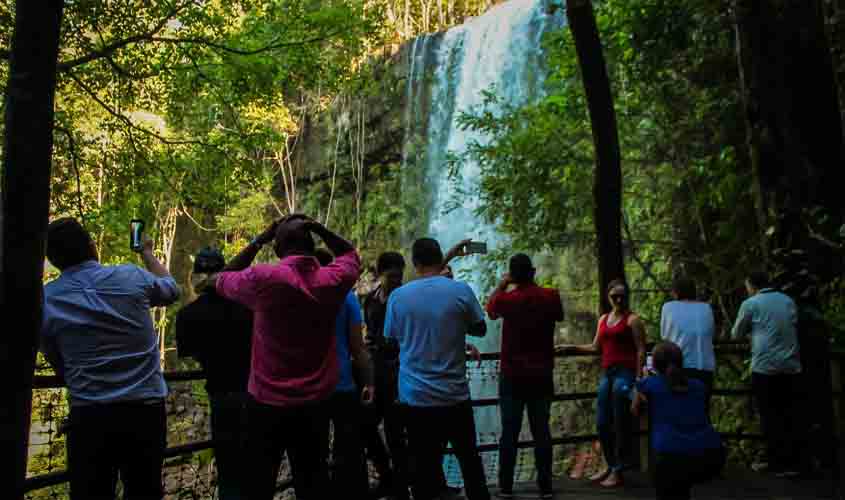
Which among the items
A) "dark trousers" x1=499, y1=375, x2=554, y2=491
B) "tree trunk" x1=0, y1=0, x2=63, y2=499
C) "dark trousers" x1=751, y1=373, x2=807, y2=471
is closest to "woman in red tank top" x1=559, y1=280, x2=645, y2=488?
"dark trousers" x1=499, y1=375, x2=554, y2=491

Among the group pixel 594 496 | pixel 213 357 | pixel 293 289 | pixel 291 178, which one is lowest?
pixel 594 496

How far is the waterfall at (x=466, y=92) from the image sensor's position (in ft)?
79.7

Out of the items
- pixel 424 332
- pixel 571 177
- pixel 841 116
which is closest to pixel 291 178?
pixel 571 177

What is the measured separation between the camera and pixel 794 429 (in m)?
7.95

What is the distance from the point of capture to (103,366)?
13.3ft

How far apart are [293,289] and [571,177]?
30.2ft

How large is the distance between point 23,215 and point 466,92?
81.4ft

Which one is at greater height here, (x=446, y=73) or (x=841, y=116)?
(x=446, y=73)

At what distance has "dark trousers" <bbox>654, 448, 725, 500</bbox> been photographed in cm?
471

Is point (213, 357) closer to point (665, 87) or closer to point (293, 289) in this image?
point (293, 289)

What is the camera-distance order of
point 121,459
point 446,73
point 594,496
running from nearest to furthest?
1. point 121,459
2. point 594,496
3. point 446,73

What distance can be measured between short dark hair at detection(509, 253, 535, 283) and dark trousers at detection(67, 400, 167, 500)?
3155 mm

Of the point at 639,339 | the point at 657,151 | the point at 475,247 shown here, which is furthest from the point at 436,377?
the point at 657,151

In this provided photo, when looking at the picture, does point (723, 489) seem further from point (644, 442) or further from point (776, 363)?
point (776, 363)
